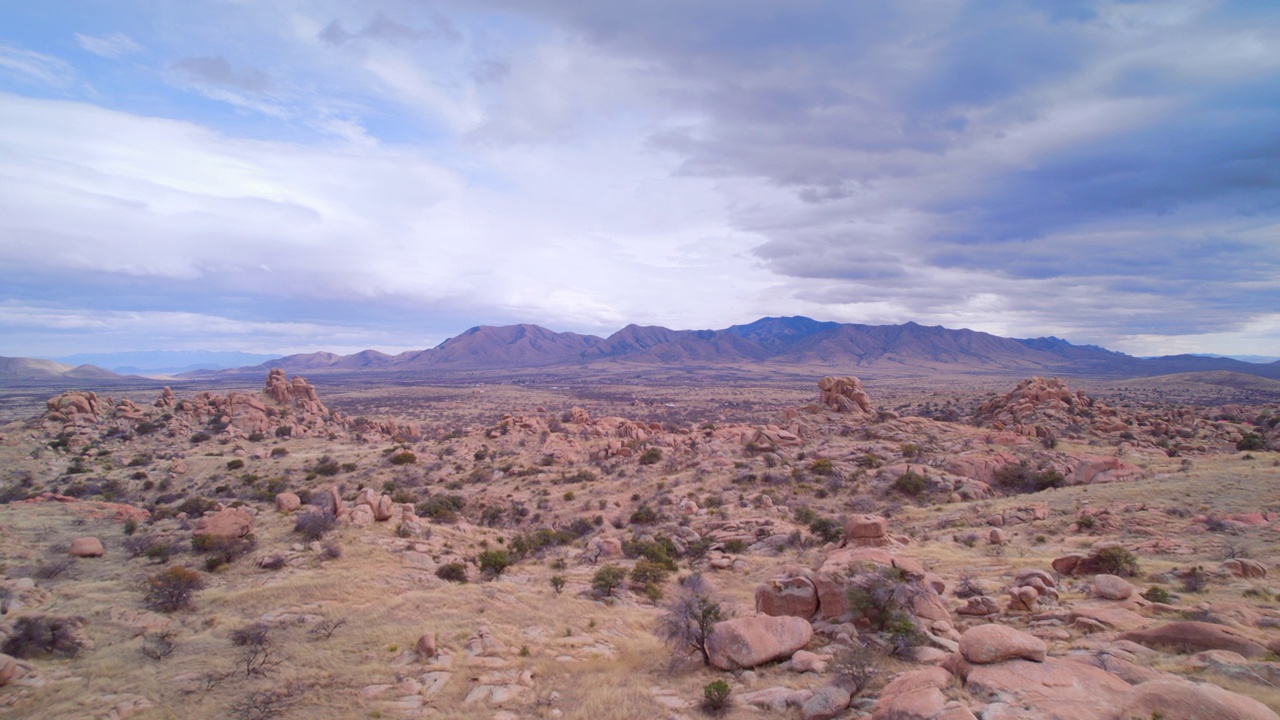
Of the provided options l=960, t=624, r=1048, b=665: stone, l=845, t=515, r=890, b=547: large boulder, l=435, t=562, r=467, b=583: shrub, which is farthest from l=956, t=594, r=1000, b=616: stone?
l=435, t=562, r=467, b=583: shrub

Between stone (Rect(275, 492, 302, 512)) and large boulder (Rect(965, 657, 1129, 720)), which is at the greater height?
large boulder (Rect(965, 657, 1129, 720))

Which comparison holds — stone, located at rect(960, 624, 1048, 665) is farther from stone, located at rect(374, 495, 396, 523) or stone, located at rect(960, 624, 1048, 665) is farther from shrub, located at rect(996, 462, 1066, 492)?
shrub, located at rect(996, 462, 1066, 492)

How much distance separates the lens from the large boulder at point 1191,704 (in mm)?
7625

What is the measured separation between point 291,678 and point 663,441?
117ft

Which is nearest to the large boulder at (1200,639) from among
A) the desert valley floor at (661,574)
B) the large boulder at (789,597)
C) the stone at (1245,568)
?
the desert valley floor at (661,574)

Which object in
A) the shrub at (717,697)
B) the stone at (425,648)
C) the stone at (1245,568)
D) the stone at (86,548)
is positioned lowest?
the stone at (425,648)

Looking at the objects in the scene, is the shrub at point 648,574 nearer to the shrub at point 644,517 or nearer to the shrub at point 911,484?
the shrub at point 644,517

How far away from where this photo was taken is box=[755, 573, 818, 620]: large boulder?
51.5 feet

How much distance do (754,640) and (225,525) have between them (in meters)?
24.4

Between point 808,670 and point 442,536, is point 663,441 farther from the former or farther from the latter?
point 808,670

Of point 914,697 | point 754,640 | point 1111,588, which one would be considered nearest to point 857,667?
point 914,697

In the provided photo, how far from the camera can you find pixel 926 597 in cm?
1450

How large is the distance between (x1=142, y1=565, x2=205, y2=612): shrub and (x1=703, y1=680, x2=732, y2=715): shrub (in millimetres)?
18598

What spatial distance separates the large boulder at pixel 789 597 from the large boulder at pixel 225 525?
23520 millimetres
